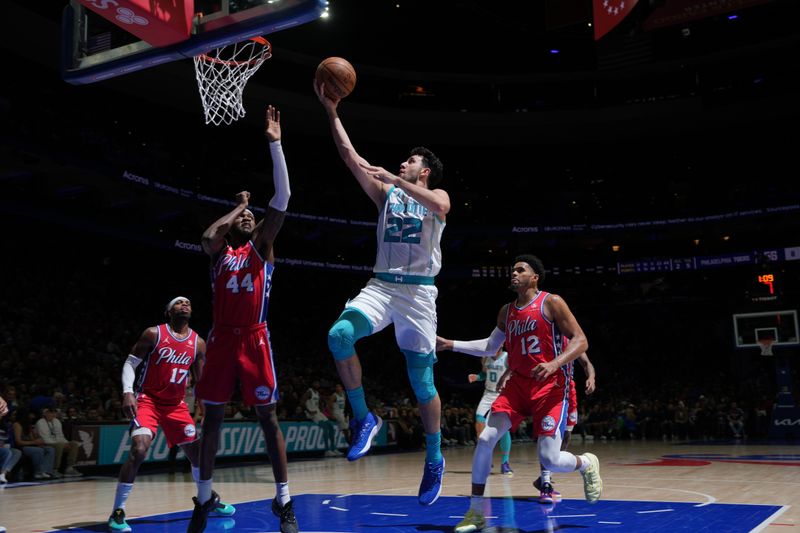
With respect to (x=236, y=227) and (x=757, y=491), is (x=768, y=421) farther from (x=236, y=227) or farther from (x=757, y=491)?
(x=236, y=227)

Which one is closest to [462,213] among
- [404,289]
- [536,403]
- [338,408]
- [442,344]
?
[338,408]

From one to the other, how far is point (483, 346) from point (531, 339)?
42cm

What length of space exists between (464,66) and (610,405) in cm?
1531

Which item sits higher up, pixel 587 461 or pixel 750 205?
pixel 750 205

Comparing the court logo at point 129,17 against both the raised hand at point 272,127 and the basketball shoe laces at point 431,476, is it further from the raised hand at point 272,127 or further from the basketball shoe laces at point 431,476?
the basketball shoe laces at point 431,476

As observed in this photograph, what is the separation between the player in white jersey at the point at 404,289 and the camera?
515 centimetres

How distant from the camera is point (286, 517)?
5438mm

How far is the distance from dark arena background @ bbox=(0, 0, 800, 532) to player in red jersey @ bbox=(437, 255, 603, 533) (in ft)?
15.9

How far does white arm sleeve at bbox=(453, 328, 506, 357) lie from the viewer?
656 cm

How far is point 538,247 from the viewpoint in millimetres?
33688

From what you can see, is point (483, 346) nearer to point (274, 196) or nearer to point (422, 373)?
point (422, 373)

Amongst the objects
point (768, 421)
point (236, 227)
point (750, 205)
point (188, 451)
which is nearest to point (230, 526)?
point (188, 451)

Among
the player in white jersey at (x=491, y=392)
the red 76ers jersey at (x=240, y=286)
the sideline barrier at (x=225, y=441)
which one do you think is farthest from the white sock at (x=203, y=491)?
the sideline barrier at (x=225, y=441)

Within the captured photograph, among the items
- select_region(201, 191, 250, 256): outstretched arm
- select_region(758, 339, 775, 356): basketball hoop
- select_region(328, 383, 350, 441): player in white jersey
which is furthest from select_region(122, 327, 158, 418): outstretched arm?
select_region(758, 339, 775, 356): basketball hoop
